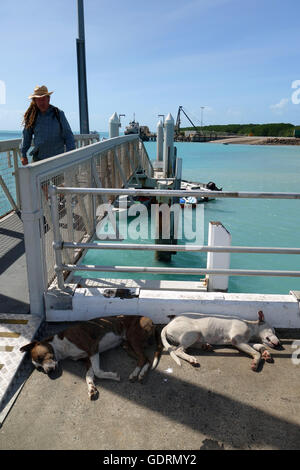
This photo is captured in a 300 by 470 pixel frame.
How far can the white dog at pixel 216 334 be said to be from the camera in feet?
11.7

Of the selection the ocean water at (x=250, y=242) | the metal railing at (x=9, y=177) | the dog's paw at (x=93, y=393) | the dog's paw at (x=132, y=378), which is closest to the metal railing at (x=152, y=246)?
the dog's paw at (x=132, y=378)

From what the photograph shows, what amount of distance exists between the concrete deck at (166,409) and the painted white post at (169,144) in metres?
17.1

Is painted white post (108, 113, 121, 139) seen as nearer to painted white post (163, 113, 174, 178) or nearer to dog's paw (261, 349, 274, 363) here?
painted white post (163, 113, 174, 178)

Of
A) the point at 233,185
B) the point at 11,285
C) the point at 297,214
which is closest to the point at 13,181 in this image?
the point at 11,285

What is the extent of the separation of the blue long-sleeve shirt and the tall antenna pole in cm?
840

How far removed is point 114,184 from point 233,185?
128 feet

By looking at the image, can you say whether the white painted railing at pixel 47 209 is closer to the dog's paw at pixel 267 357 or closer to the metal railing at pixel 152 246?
the metal railing at pixel 152 246

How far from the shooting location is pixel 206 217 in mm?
27062

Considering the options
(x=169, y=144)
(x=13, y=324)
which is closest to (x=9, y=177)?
(x=13, y=324)

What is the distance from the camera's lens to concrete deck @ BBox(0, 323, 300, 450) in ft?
8.32

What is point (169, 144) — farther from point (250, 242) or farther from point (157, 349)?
point (157, 349)

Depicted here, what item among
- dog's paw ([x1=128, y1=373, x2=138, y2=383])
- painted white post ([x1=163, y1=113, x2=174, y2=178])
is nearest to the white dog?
dog's paw ([x1=128, y1=373, x2=138, y2=383])
